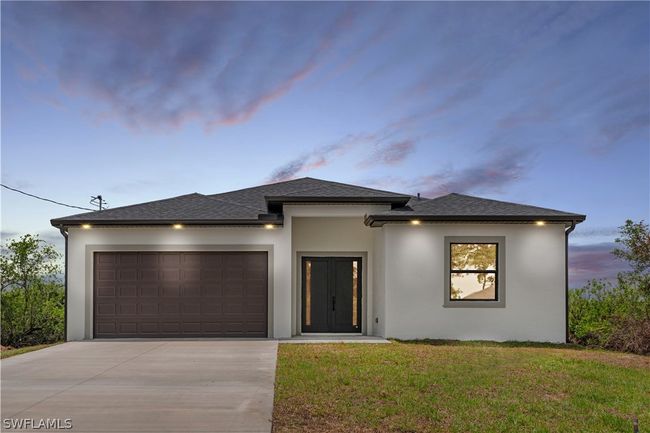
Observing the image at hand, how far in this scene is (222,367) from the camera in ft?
30.1

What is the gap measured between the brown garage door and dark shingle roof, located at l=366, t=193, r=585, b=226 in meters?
3.70

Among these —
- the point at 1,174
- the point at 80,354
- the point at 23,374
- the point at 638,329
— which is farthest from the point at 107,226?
the point at 638,329

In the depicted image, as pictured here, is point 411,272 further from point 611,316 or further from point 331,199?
point 611,316

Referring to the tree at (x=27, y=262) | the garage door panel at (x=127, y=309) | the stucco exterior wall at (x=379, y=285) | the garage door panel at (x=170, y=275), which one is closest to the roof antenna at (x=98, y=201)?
the tree at (x=27, y=262)

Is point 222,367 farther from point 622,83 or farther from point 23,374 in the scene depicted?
point 622,83

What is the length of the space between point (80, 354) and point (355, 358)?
238 inches

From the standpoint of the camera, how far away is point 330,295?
14453 millimetres

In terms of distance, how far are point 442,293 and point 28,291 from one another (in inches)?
477

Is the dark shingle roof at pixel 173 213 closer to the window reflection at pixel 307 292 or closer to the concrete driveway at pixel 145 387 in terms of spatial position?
the window reflection at pixel 307 292

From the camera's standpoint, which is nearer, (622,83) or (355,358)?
(355,358)

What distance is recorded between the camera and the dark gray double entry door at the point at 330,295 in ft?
47.2

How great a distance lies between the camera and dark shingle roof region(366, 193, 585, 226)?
12.5 m

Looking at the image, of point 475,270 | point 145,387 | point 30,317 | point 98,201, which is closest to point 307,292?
point 475,270

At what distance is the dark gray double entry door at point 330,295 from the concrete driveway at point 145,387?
2.80 metres
